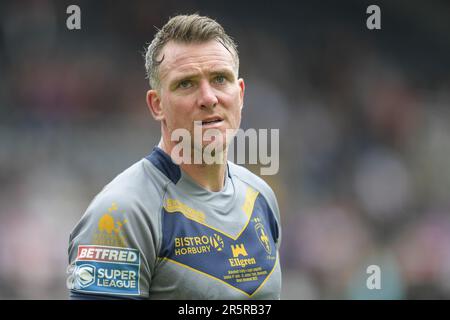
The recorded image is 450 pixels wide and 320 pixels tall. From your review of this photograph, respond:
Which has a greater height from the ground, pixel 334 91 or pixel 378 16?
pixel 378 16

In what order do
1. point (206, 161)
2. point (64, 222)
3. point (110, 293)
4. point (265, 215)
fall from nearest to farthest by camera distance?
point (110, 293) < point (206, 161) < point (265, 215) < point (64, 222)

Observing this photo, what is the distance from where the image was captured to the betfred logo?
2812mm

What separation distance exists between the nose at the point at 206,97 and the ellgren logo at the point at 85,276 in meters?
0.85

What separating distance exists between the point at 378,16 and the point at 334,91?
4.27 feet

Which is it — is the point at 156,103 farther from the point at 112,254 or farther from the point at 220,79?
the point at 112,254

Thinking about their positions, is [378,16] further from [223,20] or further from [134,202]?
[134,202]

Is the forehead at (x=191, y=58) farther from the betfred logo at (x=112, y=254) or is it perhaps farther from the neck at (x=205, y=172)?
the betfred logo at (x=112, y=254)

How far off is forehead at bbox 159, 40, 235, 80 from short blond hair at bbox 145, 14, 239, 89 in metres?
0.03

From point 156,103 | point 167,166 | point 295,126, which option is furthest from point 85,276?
point 295,126

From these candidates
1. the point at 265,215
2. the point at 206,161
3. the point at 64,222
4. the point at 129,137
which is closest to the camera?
the point at 206,161

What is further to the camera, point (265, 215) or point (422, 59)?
point (422, 59)

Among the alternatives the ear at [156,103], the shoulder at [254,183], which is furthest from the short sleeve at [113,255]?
the shoulder at [254,183]
